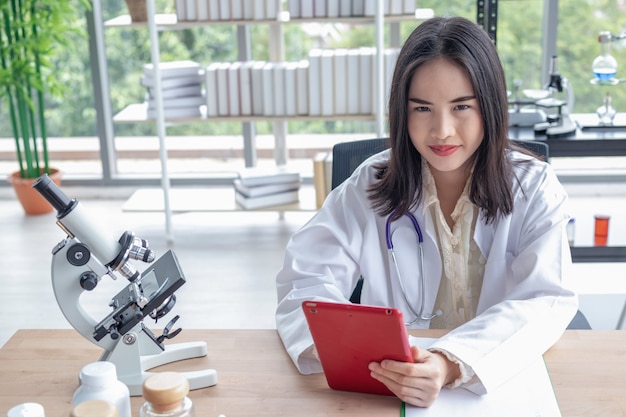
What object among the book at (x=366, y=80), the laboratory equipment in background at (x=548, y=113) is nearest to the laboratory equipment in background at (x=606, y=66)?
→ the laboratory equipment in background at (x=548, y=113)

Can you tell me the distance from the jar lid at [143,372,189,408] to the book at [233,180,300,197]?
287 cm

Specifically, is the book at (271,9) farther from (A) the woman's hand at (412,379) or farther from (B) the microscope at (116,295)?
(A) the woman's hand at (412,379)

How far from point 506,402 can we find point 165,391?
1.92 feet

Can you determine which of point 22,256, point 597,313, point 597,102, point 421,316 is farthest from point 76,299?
point 597,102

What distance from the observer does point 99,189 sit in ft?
15.7

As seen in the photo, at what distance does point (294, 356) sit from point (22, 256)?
275 cm

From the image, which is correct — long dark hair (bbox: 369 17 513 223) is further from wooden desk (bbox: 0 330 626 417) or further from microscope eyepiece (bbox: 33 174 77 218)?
microscope eyepiece (bbox: 33 174 77 218)

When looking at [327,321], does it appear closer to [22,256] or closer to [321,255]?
[321,255]

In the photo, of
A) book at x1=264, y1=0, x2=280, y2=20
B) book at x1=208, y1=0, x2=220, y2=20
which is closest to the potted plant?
book at x1=208, y1=0, x2=220, y2=20

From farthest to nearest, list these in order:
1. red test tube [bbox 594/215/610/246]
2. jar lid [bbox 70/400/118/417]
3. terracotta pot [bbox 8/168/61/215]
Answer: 1. terracotta pot [bbox 8/168/61/215]
2. red test tube [bbox 594/215/610/246]
3. jar lid [bbox 70/400/118/417]

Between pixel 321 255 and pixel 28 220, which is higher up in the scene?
pixel 321 255

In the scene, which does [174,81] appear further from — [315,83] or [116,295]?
[116,295]

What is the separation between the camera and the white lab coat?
1.55 metres

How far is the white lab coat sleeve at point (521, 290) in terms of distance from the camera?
1499 millimetres
